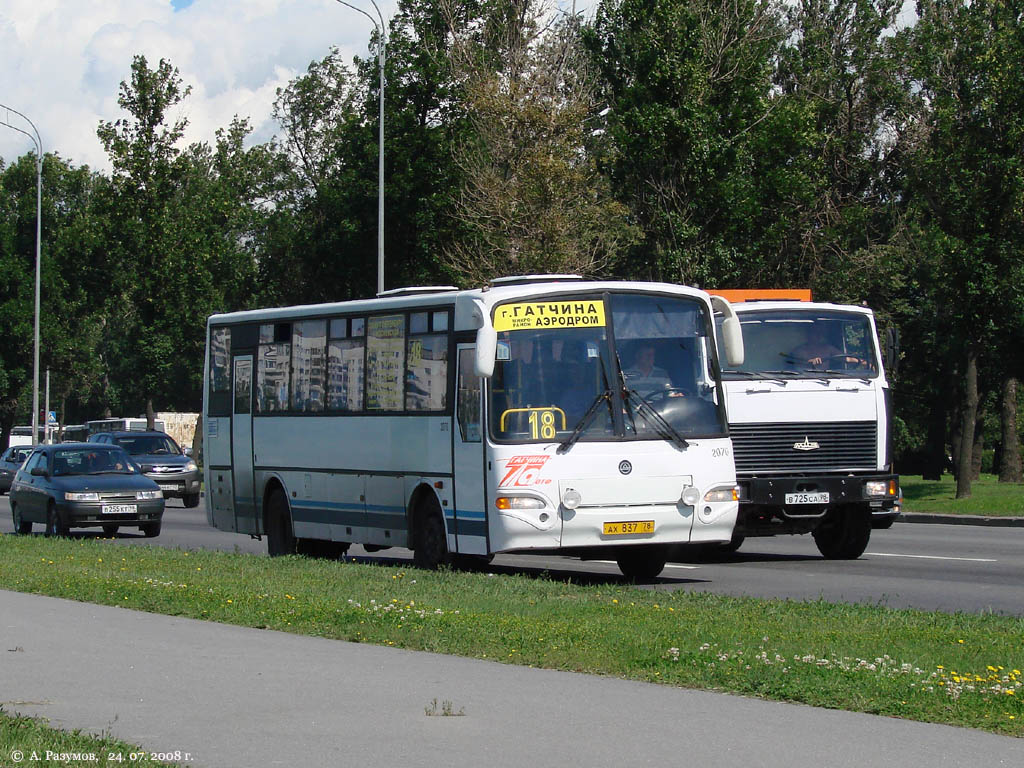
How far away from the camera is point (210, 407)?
22.0 meters

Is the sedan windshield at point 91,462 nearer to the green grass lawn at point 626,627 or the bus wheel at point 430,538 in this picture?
the green grass lawn at point 626,627

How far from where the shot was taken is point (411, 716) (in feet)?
26.5

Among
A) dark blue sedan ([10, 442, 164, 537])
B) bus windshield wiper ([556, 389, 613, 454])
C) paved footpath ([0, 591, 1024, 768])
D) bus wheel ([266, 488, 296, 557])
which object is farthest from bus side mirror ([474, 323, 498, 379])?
dark blue sedan ([10, 442, 164, 537])

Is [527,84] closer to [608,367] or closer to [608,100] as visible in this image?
[608,100]

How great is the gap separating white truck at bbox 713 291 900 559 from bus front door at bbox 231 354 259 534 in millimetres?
6247

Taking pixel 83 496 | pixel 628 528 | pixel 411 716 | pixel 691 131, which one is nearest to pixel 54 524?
pixel 83 496

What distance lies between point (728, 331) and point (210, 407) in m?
8.24

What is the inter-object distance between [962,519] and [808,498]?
11.8 meters

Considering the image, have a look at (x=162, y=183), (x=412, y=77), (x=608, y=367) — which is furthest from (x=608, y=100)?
(x=608, y=367)

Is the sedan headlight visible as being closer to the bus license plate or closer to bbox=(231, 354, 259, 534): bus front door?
bbox=(231, 354, 259, 534): bus front door

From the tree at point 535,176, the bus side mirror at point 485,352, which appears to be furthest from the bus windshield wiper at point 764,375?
the tree at point 535,176

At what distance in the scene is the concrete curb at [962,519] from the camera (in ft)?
93.2

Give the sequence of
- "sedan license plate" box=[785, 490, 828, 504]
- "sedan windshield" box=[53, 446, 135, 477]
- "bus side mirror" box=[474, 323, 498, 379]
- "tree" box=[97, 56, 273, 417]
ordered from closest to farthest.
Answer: "bus side mirror" box=[474, 323, 498, 379] < "sedan license plate" box=[785, 490, 828, 504] < "sedan windshield" box=[53, 446, 135, 477] < "tree" box=[97, 56, 273, 417]

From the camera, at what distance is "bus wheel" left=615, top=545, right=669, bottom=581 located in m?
17.0
